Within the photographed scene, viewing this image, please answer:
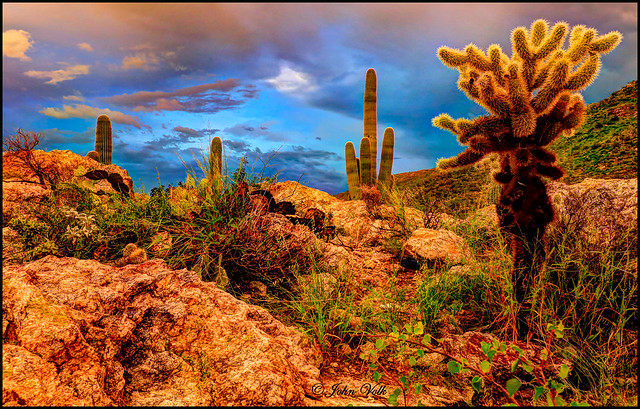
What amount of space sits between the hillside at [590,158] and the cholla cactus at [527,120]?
77.0 inches

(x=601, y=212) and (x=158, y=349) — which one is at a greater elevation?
(x=601, y=212)

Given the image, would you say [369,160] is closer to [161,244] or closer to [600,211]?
[600,211]

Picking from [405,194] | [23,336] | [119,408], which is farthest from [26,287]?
[405,194]

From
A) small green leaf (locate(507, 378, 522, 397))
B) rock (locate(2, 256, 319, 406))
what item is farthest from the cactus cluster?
small green leaf (locate(507, 378, 522, 397))

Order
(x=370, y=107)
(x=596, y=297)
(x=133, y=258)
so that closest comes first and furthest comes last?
(x=596, y=297) → (x=133, y=258) → (x=370, y=107)

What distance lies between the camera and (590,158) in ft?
33.2

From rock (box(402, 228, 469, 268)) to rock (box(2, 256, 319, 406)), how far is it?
2.29m

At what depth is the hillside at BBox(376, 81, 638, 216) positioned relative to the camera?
26.4 ft

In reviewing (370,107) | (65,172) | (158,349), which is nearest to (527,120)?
(158,349)

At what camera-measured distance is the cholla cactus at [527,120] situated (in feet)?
12.0

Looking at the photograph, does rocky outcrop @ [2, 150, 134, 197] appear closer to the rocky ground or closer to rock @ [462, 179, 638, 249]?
the rocky ground

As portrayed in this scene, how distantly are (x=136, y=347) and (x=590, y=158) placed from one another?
11.8m

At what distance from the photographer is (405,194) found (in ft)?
25.1

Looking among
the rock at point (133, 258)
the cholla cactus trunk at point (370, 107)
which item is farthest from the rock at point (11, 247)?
the cholla cactus trunk at point (370, 107)
